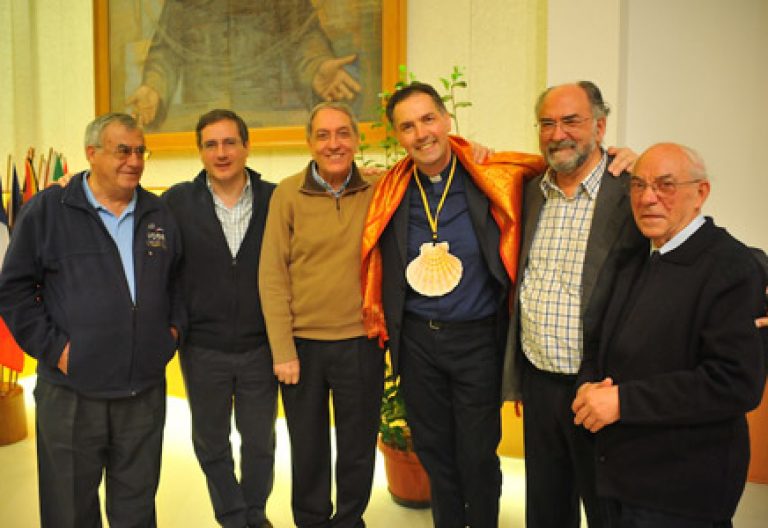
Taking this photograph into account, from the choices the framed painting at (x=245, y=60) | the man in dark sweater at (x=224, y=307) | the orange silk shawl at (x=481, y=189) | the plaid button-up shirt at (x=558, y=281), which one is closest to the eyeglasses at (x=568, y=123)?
the plaid button-up shirt at (x=558, y=281)

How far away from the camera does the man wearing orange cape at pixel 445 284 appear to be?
216cm

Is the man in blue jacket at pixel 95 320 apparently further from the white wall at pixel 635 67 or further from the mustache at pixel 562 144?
the white wall at pixel 635 67

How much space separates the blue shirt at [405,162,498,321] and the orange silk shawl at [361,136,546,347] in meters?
0.05

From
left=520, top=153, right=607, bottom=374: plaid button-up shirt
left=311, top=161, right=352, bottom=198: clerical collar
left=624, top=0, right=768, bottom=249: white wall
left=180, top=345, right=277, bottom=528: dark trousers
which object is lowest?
left=180, top=345, right=277, bottom=528: dark trousers

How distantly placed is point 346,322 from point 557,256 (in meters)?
0.80

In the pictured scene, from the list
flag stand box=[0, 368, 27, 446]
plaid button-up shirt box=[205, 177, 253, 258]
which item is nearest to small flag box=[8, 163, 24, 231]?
flag stand box=[0, 368, 27, 446]

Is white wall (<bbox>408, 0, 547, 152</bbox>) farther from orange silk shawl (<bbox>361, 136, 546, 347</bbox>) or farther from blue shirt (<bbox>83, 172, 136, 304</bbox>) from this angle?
blue shirt (<bbox>83, 172, 136, 304</bbox>)

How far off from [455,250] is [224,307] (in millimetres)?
952

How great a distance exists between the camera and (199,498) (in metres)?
3.20

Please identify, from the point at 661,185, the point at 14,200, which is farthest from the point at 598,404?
the point at 14,200

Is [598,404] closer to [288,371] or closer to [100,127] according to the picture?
[288,371]

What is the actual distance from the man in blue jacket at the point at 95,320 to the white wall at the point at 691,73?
6.99ft

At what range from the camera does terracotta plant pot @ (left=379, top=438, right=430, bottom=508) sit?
3031 millimetres

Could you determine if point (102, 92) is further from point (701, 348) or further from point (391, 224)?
point (701, 348)
